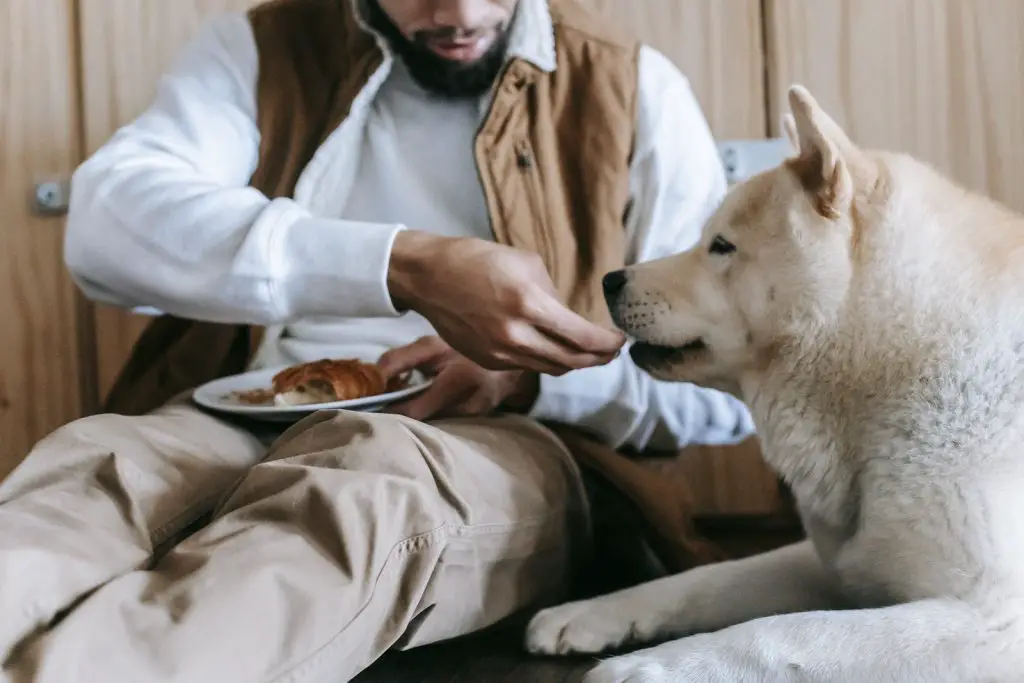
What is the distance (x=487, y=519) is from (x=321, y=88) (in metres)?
0.69

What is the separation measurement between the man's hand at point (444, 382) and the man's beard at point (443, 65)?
36cm

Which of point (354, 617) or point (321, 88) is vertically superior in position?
point (321, 88)

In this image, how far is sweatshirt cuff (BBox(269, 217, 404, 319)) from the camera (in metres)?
0.94

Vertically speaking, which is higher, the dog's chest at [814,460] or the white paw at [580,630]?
the dog's chest at [814,460]

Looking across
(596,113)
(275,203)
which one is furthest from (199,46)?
(596,113)

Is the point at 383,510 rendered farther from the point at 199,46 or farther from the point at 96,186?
the point at 199,46

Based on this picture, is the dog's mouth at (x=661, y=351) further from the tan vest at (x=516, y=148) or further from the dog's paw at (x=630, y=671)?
the dog's paw at (x=630, y=671)

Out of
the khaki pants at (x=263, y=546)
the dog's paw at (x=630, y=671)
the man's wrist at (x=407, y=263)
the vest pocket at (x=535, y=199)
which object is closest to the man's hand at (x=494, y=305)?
the man's wrist at (x=407, y=263)

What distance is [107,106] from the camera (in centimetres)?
151

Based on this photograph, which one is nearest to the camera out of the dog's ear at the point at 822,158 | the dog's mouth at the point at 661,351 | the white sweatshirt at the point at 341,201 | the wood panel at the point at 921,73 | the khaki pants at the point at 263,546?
the khaki pants at the point at 263,546

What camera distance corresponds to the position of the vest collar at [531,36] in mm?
1178

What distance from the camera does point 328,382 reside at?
97 cm

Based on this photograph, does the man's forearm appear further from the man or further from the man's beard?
the man's beard

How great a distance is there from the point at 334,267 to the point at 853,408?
52 centimetres
